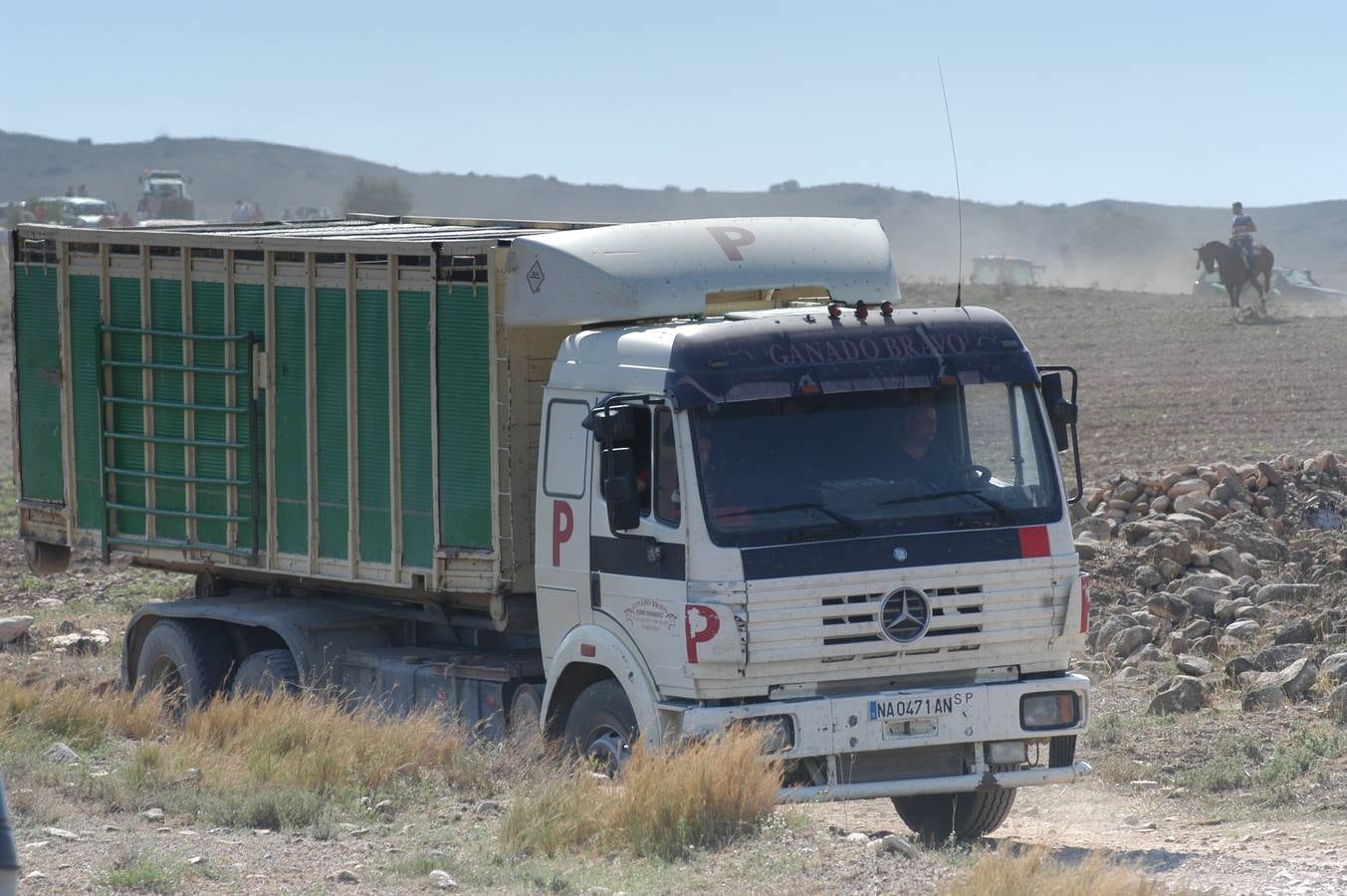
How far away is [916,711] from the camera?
824 centimetres

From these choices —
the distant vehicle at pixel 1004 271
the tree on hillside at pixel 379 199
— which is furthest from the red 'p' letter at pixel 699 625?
the tree on hillside at pixel 379 199

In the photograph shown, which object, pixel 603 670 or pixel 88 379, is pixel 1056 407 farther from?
pixel 88 379

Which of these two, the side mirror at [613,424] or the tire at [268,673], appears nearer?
the side mirror at [613,424]

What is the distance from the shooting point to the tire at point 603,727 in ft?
28.3

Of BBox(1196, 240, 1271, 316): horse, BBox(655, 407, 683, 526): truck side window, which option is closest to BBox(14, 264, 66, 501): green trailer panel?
BBox(655, 407, 683, 526): truck side window

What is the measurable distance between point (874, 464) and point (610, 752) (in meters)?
1.90

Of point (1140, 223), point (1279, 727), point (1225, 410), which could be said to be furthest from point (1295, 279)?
point (1140, 223)

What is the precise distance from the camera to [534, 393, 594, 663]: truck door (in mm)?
8866

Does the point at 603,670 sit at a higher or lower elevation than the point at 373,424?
lower

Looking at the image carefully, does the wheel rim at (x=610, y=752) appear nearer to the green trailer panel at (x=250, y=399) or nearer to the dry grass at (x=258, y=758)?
the dry grass at (x=258, y=758)

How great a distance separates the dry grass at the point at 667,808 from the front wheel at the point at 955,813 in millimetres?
1518

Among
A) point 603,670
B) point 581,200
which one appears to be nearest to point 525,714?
point 603,670

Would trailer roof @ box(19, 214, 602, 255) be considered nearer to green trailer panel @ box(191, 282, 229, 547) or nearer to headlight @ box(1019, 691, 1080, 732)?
green trailer panel @ box(191, 282, 229, 547)

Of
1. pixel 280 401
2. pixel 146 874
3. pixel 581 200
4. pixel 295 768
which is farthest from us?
pixel 581 200
